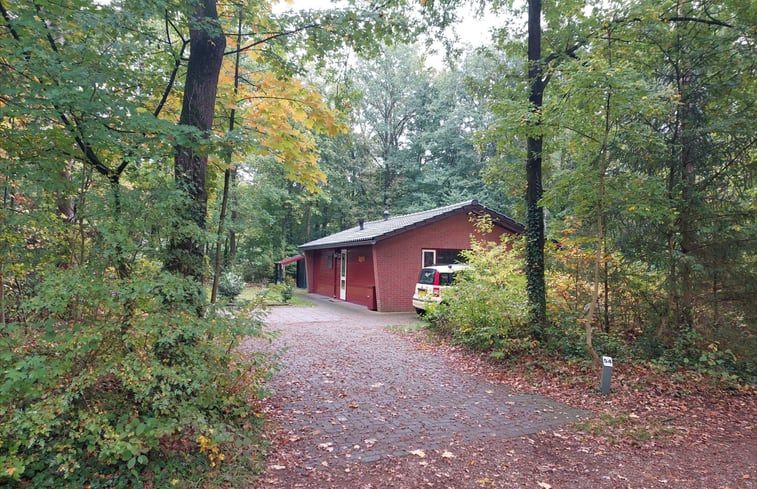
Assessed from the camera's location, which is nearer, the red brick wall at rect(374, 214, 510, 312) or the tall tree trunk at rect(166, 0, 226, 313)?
the tall tree trunk at rect(166, 0, 226, 313)

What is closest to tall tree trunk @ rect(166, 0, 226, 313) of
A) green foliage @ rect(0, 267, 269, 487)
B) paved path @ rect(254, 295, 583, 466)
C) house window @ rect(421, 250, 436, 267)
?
green foliage @ rect(0, 267, 269, 487)

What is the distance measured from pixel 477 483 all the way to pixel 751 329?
5.64 meters

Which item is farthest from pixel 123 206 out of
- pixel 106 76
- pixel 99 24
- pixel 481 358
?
pixel 481 358

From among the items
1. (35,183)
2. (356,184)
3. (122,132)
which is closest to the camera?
(35,183)

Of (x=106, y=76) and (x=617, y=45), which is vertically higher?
(x=617, y=45)

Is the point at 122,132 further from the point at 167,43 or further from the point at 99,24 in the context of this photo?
the point at 167,43

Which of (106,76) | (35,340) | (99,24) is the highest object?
(99,24)

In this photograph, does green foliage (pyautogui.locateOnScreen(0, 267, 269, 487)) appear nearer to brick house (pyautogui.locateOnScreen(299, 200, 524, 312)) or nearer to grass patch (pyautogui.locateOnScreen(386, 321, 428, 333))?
grass patch (pyautogui.locateOnScreen(386, 321, 428, 333))

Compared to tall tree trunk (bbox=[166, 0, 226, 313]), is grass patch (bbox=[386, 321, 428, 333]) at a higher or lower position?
lower

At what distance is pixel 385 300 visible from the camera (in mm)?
14656

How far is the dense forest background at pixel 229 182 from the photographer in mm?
3127

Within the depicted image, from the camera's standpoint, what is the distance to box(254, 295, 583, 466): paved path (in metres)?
4.12

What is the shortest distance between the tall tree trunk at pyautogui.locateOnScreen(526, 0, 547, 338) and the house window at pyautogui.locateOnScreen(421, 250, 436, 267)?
24.5 ft

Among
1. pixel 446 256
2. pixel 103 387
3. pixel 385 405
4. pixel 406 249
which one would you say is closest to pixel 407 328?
pixel 406 249
